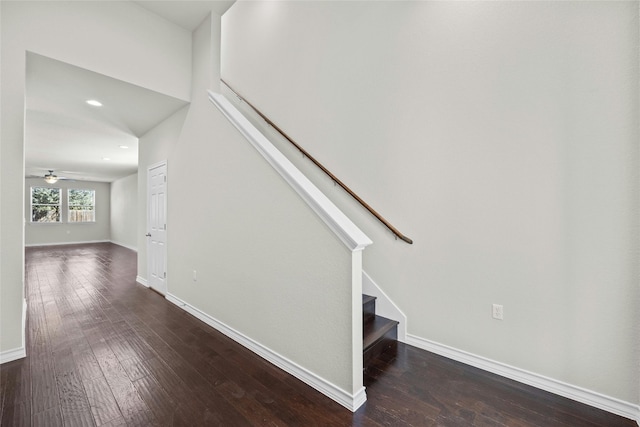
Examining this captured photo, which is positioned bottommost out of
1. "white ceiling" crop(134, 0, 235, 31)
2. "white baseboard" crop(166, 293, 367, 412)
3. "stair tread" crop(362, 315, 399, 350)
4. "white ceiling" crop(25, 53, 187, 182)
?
"white baseboard" crop(166, 293, 367, 412)

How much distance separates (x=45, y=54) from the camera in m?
2.47

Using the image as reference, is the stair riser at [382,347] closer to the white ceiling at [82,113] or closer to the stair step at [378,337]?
the stair step at [378,337]

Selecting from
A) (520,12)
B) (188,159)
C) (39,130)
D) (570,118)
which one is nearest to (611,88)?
(570,118)

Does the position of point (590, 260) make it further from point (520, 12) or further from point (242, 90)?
point (242, 90)

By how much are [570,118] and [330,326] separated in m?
2.14

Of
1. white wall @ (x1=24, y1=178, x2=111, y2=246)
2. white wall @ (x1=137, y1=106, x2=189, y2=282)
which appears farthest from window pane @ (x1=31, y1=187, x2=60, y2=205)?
white wall @ (x1=137, y1=106, x2=189, y2=282)

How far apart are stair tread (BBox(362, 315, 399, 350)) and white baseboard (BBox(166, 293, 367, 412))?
1.42 ft

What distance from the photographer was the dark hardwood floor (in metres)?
1.64

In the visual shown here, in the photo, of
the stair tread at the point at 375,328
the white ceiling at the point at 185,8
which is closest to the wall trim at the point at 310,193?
the stair tread at the point at 375,328

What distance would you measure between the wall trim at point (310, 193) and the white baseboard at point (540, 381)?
135 cm

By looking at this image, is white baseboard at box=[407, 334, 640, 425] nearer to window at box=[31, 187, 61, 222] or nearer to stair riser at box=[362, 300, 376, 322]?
stair riser at box=[362, 300, 376, 322]

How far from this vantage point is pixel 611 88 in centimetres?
169

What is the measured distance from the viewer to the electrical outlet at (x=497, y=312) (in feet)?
6.89

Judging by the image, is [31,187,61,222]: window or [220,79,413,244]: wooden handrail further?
[31,187,61,222]: window
